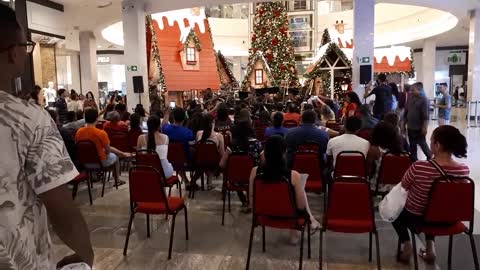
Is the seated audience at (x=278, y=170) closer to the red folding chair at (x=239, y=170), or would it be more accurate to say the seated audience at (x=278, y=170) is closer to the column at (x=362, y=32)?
the red folding chair at (x=239, y=170)

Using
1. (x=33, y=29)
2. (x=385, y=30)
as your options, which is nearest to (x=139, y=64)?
(x=33, y=29)

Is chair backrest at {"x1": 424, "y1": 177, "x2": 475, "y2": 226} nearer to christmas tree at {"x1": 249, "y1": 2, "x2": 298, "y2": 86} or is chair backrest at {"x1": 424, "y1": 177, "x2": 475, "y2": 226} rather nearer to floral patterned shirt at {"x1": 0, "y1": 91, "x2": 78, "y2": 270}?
floral patterned shirt at {"x1": 0, "y1": 91, "x2": 78, "y2": 270}

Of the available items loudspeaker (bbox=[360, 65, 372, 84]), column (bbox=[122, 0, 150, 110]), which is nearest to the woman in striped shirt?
loudspeaker (bbox=[360, 65, 372, 84])

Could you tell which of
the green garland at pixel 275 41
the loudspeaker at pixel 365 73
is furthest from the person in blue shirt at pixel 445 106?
the green garland at pixel 275 41

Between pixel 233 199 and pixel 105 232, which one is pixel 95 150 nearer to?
pixel 105 232

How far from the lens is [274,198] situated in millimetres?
3260

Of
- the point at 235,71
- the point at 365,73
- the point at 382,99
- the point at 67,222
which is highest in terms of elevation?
the point at 235,71

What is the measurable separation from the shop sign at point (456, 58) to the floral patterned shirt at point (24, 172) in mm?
29057

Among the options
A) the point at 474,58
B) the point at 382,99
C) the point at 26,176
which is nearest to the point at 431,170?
the point at 26,176

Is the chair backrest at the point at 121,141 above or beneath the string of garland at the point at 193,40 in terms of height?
beneath

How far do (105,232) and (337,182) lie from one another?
2588 millimetres

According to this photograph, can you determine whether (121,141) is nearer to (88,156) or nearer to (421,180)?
(88,156)

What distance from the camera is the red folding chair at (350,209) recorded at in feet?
10.2

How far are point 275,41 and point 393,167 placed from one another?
41.1 feet
